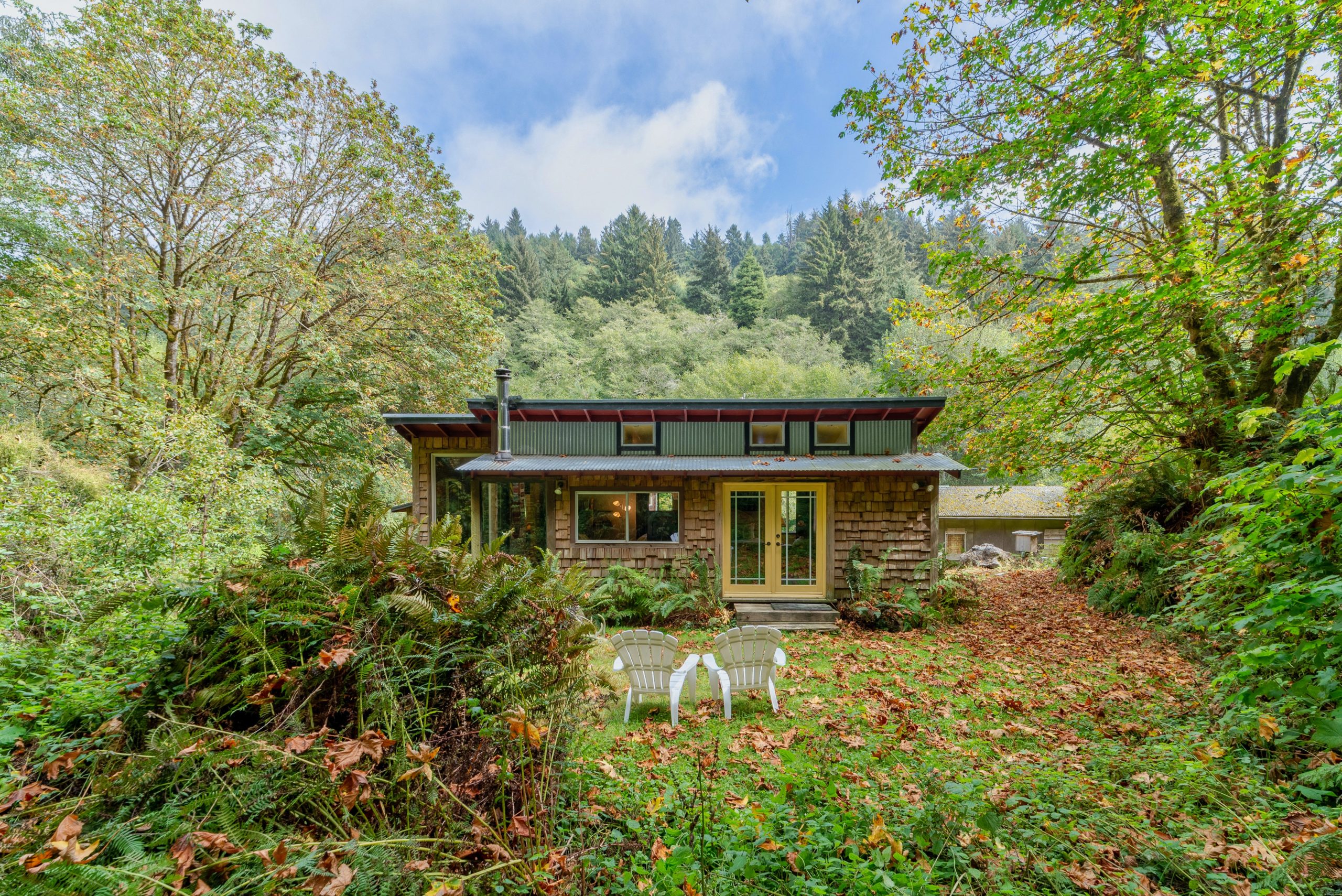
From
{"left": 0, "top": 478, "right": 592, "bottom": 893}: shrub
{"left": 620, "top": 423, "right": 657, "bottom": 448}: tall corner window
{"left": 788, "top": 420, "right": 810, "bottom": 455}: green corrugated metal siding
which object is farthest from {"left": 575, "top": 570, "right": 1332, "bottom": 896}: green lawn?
{"left": 620, "top": 423, "right": 657, "bottom": 448}: tall corner window

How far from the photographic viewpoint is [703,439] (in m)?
9.62

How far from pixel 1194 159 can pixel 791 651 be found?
328 inches

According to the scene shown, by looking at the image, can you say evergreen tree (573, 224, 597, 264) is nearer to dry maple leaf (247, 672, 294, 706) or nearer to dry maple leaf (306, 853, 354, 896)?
dry maple leaf (247, 672, 294, 706)

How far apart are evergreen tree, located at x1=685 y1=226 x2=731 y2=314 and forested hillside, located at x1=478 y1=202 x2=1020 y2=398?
80mm

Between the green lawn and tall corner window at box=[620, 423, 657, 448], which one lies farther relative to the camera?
tall corner window at box=[620, 423, 657, 448]

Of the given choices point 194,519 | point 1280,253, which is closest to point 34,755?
point 194,519

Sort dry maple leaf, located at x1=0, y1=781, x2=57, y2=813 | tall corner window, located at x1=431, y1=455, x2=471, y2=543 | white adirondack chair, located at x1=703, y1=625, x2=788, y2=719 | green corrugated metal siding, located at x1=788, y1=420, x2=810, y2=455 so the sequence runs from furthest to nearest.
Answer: tall corner window, located at x1=431, y1=455, x2=471, y2=543, green corrugated metal siding, located at x1=788, y1=420, x2=810, y2=455, white adirondack chair, located at x1=703, y1=625, x2=788, y2=719, dry maple leaf, located at x1=0, y1=781, x2=57, y2=813

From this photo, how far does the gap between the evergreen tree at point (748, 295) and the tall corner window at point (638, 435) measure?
20.6 metres

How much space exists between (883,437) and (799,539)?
251cm

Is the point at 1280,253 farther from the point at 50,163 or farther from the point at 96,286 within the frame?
the point at 50,163

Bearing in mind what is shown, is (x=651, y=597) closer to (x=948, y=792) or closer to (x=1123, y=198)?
(x=948, y=792)

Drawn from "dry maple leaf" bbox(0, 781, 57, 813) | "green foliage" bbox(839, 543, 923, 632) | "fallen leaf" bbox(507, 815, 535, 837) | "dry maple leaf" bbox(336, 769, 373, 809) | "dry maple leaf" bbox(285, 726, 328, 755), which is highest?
"dry maple leaf" bbox(285, 726, 328, 755)

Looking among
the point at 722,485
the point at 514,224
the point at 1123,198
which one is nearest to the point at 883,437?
the point at 722,485

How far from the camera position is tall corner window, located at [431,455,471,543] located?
400 inches
